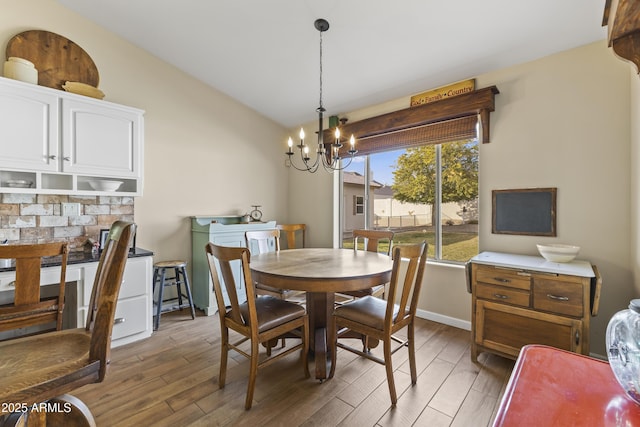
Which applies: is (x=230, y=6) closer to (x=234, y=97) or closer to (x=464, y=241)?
(x=234, y=97)

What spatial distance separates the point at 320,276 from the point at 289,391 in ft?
2.79

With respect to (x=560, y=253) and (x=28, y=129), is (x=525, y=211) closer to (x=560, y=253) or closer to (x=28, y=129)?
(x=560, y=253)

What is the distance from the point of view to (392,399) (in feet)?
5.87

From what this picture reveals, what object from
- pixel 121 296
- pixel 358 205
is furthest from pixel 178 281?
pixel 358 205

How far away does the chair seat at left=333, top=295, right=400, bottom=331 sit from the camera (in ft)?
6.16

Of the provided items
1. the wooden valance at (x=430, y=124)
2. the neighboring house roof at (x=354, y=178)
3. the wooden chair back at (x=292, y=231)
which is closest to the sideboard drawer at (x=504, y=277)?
the wooden valance at (x=430, y=124)

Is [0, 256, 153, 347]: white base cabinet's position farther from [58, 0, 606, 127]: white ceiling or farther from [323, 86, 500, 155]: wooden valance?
[323, 86, 500, 155]: wooden valance

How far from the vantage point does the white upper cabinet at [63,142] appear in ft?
7.28

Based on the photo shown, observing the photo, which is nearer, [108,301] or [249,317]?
[108,301]

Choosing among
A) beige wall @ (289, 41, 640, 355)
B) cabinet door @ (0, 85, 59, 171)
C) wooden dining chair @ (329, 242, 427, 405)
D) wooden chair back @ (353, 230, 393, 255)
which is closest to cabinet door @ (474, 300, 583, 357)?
beige wall @ (289, 41, 640, 355)

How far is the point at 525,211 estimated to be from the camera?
2541 mm

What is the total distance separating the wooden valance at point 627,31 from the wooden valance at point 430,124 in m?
1.81

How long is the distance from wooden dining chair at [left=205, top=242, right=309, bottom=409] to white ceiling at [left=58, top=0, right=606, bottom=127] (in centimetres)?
207

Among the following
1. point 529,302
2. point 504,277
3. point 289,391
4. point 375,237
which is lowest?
point 289,391
